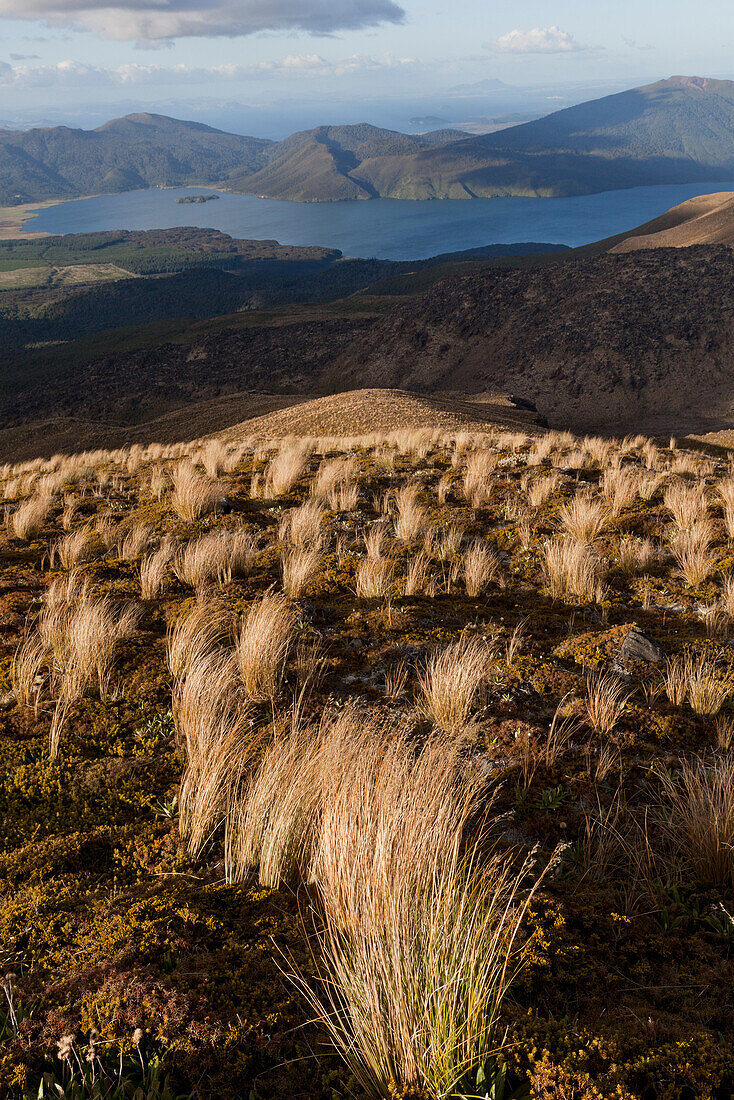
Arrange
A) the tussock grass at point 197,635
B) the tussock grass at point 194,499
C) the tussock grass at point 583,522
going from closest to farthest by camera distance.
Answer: the tussock grass at point 197,635, the tussock grass at point 583,522, the tussock grass at point 194,499

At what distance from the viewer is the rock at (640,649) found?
4.00 m

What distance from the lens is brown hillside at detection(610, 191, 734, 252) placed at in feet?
222

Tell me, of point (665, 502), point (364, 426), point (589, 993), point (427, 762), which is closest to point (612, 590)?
point (665, 502)

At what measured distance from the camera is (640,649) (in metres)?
4.06

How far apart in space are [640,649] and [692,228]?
89.6m

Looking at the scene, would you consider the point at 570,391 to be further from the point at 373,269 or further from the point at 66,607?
the point at 373,269

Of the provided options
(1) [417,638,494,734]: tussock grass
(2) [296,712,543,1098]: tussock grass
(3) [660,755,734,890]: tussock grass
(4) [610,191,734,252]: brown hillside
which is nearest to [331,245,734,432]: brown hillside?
(4) [610,191,734,252]: brown hillside

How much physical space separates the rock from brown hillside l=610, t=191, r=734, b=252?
7263 centimetres

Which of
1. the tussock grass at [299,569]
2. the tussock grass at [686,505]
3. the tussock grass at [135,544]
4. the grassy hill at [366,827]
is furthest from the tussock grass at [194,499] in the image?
the tussock grass at [686,505]

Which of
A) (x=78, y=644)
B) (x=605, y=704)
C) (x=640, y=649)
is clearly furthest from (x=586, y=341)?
(x=78, y=644)

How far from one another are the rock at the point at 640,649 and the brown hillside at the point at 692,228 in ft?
238

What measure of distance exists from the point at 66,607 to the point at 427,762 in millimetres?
3386

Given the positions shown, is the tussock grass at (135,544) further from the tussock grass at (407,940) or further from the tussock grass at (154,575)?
the tussock grass at (407,940)

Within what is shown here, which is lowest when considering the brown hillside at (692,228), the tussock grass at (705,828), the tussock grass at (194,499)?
the tussock grass at (705,828)
